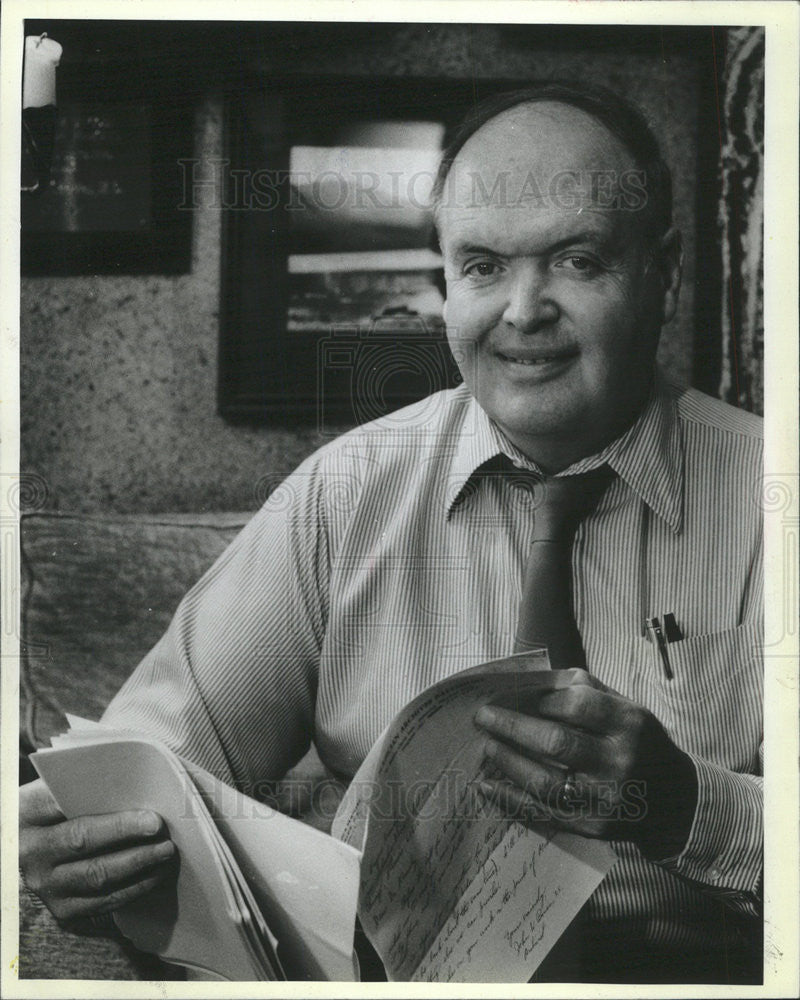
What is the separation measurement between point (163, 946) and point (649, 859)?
1.57ft

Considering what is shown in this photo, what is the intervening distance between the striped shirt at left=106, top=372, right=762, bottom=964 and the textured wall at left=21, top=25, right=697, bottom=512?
0.07 meters

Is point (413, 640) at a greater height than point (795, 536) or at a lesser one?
lesser

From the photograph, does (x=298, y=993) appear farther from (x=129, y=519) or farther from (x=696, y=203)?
(x=696, y=203)

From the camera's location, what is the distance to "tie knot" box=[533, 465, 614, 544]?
0.92 meters

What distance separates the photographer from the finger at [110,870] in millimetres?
901

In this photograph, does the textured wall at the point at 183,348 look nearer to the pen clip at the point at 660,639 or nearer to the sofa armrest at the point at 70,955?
A: the pen clip at the point at 660,639

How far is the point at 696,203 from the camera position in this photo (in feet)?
3.06

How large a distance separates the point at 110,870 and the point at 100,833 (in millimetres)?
39

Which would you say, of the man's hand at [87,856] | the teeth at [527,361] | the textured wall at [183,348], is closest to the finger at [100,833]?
the man's hand at [87,856]

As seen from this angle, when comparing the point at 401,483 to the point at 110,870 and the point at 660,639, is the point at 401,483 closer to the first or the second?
the point at 660,639

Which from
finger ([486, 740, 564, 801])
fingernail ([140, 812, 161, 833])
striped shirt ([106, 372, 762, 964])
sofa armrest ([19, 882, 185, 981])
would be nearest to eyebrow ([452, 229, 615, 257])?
striped shirt ([106, 372, 762, 964])

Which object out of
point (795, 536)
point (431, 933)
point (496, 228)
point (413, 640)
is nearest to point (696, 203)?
point (496, 228)

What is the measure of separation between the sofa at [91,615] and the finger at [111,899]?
0.9 inches

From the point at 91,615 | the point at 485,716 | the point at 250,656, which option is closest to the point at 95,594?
the point at 91,615
